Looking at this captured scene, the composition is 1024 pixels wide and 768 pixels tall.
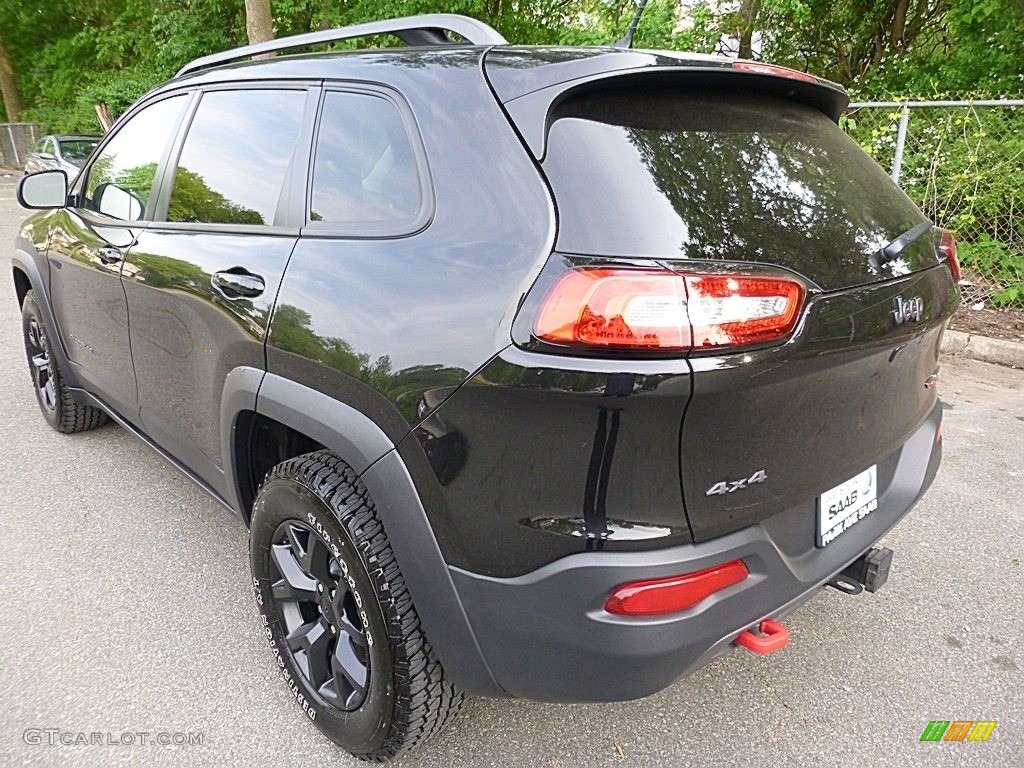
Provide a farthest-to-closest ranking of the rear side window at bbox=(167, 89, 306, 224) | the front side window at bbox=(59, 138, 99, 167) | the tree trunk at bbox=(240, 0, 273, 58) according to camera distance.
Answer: the front side window at bbox=(59, 138, 99, 167) < the tree trunk at bbox=(240, 0, 273, 58) < the rear side window at bbox=(167, 89, 306, 224)

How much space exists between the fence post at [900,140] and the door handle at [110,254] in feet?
19.2

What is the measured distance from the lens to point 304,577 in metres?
2.08

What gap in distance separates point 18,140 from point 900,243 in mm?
30701

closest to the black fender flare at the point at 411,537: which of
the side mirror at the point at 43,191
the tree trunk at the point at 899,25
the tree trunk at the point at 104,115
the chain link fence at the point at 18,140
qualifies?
the side mirror at the point at 43,191

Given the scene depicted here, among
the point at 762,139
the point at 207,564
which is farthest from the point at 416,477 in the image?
the point at 207,564

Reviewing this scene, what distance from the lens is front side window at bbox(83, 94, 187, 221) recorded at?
9.22 ft

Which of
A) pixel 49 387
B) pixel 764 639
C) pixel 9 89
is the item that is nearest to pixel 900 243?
pixel 764 639

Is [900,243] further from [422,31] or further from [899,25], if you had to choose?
[899,25]

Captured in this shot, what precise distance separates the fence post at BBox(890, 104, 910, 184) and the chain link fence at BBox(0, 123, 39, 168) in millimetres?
27531

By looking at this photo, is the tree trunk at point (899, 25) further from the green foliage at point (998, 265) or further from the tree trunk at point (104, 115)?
the tree trunk at point (104, 115)

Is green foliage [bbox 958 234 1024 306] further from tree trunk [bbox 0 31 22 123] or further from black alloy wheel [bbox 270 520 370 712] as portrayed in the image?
tree trunk [bbox 0 31 22 123]

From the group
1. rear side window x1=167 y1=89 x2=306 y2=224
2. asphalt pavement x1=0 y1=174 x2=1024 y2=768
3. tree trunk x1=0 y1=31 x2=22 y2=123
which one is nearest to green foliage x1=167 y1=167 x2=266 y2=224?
rear side window x1=167 y1=89 x2=306 y2=224

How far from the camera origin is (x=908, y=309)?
5.89ft

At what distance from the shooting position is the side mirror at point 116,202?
9.47 ft
